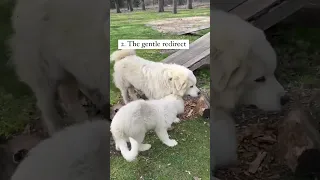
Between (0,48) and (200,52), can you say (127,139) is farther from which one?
(0,48)

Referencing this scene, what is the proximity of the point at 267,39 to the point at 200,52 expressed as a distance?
0.25 meters

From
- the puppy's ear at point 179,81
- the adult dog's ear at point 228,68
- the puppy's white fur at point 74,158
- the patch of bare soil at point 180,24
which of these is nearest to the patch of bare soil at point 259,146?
the adult dog's ear at point 228,68

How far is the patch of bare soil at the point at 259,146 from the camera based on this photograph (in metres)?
1.30

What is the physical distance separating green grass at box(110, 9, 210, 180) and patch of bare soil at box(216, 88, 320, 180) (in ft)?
0.46

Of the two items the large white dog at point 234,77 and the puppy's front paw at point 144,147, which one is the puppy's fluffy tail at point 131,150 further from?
the large white dog at point 234,77

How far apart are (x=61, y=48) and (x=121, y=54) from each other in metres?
0.21

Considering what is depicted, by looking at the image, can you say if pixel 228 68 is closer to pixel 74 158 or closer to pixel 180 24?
pixel 180 24

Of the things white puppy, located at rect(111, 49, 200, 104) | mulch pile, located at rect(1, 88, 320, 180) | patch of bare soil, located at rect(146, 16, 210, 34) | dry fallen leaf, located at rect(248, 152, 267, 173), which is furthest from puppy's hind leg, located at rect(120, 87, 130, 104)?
dry fallen leaf, located at rect(248, 152, 267, 173)

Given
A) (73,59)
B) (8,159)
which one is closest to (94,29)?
(73,59)

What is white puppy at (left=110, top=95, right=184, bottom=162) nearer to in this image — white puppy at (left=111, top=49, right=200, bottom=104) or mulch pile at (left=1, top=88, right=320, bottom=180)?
white puppy at (left=111, top=49, right=200, bottom=104)

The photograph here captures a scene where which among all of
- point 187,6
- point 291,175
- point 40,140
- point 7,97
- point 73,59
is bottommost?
point 291,175

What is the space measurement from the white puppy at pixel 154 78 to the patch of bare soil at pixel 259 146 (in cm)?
22

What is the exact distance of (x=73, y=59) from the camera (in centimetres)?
124

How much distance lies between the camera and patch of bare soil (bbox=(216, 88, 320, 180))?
130cm
